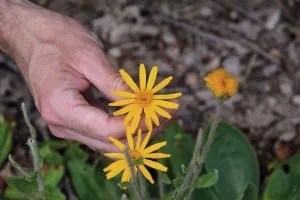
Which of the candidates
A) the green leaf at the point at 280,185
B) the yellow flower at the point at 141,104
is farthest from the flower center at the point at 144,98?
the green leaf at the point at 280,185

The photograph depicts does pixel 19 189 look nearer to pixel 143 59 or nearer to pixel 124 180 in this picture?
pixel 124 180

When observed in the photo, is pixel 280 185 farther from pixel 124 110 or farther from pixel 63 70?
pixel 63 70

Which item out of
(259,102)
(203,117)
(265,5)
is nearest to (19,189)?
(203,117)

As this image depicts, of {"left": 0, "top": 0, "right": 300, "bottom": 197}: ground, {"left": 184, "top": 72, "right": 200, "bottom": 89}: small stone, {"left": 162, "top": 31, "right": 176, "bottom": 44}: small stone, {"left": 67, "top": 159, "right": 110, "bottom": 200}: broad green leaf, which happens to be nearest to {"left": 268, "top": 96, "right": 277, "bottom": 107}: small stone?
{"left": 0, "top": 0, "right": 300, "bottom": 197}: ground

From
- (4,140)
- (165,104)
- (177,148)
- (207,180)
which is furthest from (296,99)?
(4,140)

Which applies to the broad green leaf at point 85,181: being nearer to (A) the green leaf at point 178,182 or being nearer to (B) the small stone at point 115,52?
(A) the green leaf at point 178,182
